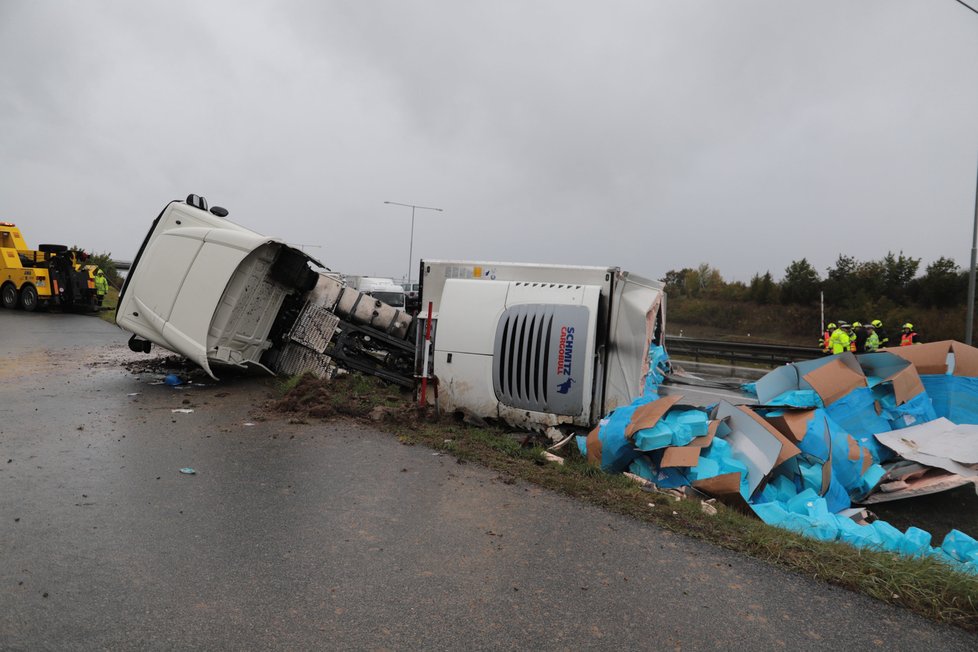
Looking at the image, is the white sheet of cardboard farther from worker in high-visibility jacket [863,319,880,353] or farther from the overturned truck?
worker in high-visibility jacket [863,319,880,353]

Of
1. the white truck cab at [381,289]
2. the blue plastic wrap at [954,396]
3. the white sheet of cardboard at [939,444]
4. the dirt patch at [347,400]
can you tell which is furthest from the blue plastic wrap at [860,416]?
the white truck cab at [381,289]

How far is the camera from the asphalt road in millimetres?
2549

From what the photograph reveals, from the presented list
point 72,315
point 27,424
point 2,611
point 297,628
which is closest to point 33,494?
point 2,611

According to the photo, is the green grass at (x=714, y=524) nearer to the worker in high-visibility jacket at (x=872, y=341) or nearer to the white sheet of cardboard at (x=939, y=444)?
the white sheet of cardboard at (x=939, y=444)

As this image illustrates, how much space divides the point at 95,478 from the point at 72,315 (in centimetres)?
1699

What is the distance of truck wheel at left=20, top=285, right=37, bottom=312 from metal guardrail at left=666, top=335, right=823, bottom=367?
19617mm

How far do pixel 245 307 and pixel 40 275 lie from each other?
14.9m

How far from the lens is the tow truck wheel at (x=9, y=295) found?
1812 centimetres

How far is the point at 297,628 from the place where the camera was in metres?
2.54

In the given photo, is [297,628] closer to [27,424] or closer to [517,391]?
[517,391]

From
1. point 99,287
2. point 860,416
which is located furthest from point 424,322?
point 99,287

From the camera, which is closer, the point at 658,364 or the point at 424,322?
the point at 424,322

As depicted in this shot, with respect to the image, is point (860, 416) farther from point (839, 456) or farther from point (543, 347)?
point (543, 347)

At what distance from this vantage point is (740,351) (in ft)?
57.0
